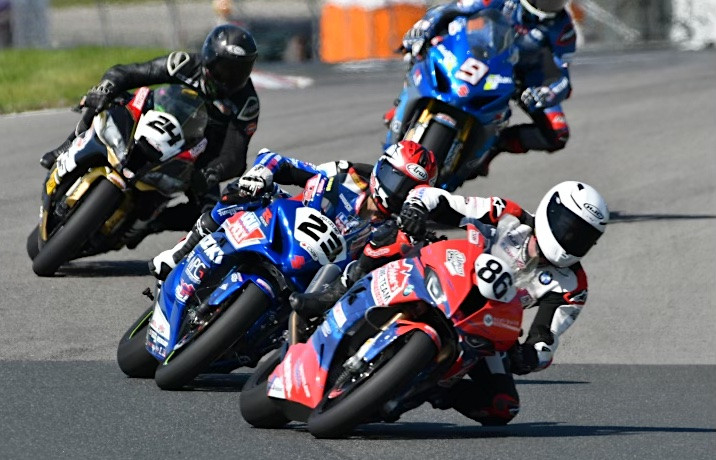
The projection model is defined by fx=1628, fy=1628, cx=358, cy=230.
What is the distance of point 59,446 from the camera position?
231 inches

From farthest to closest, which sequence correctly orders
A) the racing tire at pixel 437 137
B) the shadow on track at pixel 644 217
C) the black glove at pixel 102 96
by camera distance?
the shadow on track at pixel 644 217
the racing tire at pixel 437 137
the black glove at pixel 102 96

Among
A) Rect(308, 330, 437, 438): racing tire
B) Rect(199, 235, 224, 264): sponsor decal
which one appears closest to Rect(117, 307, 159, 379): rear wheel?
Rect(199, 235, 224, 264): sponsor decal

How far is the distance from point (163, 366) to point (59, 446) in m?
1.29

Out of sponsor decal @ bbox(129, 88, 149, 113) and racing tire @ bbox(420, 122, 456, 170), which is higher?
sponsor decal @ bbox(129, 88, 149, 113)

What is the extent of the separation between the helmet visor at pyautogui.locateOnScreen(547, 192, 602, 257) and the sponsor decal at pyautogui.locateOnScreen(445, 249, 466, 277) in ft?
1.59

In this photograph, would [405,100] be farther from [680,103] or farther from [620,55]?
[620,55]

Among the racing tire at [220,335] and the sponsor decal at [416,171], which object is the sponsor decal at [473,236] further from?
the racing tire at [220,335]

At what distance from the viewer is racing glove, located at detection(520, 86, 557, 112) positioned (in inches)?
464

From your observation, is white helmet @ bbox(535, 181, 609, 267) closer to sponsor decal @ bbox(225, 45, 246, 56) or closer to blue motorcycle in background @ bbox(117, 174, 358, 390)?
blue motorcycle in background @ bbox(117, 174, 358, 390)

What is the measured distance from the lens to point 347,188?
7.46 meters

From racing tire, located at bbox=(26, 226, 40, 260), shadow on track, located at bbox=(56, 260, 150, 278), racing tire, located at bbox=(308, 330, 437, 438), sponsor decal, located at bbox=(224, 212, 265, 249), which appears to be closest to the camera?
racing tire, located at bbox=(308, 330, 437, 438)

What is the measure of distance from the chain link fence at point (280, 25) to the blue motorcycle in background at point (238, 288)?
18.2 m

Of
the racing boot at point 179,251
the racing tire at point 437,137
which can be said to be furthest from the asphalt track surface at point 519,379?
the racing tire at point 437,137

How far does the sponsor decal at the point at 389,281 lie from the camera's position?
6.22 m
